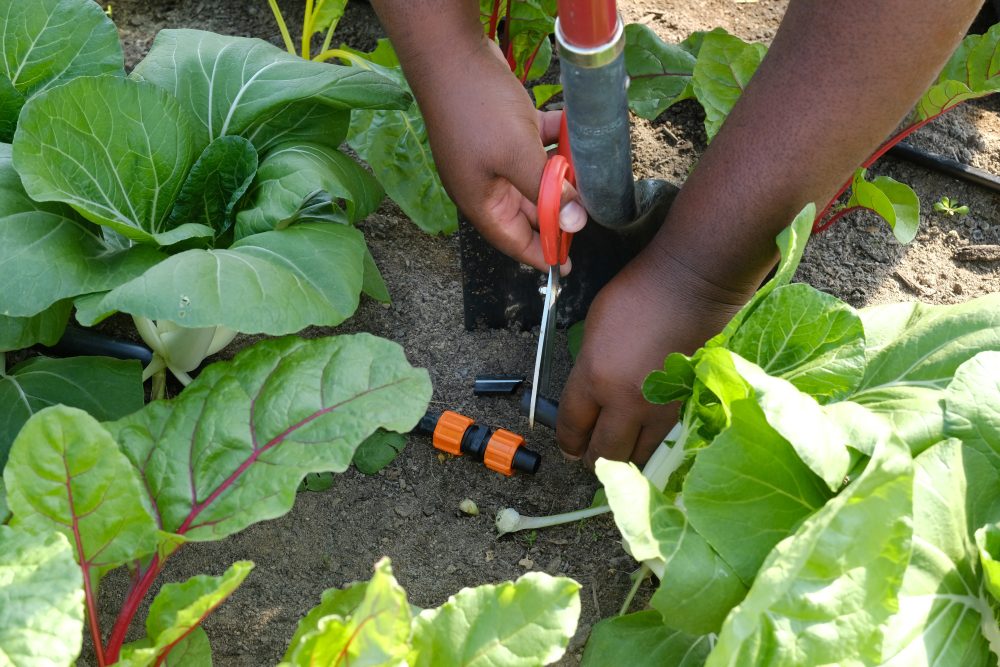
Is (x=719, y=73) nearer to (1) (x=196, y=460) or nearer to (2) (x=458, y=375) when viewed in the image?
(2) (x=458, y=375)

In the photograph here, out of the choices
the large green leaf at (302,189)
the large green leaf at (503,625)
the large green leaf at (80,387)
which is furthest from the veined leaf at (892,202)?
the large green leaf at (80,387)

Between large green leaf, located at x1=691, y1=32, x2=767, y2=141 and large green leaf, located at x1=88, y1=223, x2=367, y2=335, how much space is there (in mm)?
707

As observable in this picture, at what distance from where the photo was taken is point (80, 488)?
0.90 m

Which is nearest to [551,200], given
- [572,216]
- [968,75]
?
[572,216]

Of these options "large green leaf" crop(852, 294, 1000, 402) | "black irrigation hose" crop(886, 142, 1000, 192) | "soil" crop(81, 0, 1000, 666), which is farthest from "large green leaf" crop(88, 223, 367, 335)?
"black irrigation hose" crop(886, 142, 1000, 192)

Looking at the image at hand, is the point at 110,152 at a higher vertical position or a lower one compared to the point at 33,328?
higher

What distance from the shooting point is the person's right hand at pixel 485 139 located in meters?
1.14

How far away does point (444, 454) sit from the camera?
55.5 inches

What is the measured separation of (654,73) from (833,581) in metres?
1.14

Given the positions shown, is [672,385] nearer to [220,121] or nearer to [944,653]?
[944,653]

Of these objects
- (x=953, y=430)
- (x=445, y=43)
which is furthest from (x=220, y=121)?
(x=953, y=430)

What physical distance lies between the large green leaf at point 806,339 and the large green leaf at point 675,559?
→ 220mm

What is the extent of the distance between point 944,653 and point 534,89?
1166 millimetres

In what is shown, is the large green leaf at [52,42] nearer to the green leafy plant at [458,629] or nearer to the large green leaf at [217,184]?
the large green leaf at [217,184]
